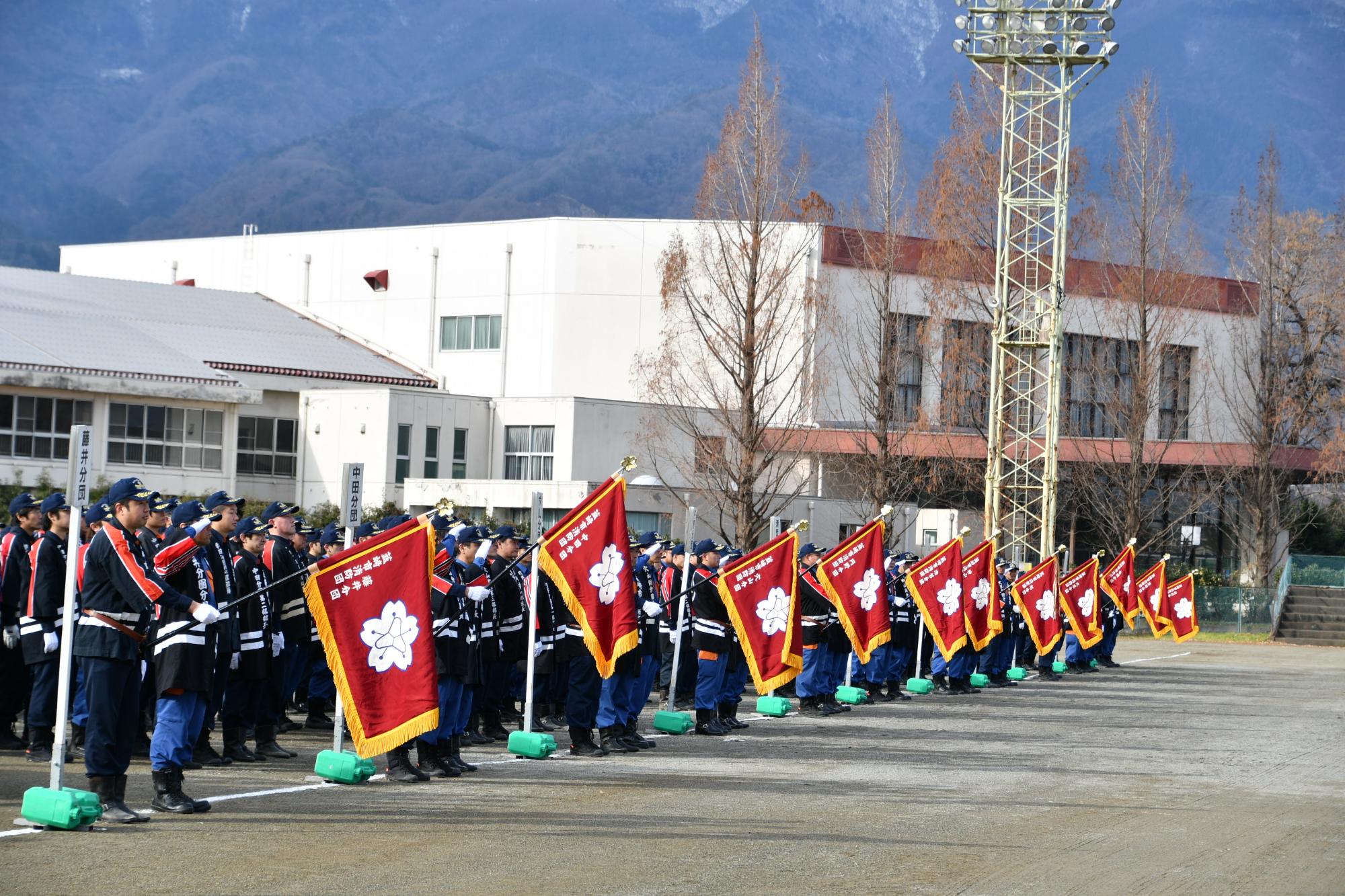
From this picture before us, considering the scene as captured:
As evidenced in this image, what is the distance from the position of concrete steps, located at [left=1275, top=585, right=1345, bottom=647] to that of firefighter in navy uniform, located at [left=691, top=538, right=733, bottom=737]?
29.5 meters

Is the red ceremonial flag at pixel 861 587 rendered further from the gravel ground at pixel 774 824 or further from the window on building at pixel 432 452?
the window on building at pixel 432 452

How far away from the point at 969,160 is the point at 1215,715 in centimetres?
2241

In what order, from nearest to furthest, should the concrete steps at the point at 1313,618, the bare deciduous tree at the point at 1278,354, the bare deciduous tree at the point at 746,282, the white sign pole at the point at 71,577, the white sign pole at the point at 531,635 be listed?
the white sign pole at the point at 71,577, the white sign pole at the point at 531,635, the bare deciduous tree at the point at 746,282, the concrete steps at the point at 1313,618, the bare deciduous tree at the point at 1278,354

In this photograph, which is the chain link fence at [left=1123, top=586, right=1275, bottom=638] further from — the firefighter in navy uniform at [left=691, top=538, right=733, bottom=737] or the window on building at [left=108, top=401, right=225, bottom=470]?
the firefighter in navy uniform at [left=691, top=538, right=733, bottom=737]

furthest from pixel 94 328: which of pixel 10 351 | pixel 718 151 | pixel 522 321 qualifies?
pixel 718 151

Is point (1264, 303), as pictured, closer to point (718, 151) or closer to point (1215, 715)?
point (718, 151)

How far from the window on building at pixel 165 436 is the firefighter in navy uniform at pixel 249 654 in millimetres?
28318

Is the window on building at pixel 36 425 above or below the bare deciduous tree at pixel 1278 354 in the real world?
below

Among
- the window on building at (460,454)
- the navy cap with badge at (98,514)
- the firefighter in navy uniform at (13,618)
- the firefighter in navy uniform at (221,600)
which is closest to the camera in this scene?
the navy cap with badge at (98,514)

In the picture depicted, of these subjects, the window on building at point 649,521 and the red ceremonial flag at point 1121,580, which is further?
the window on building at point 649,521

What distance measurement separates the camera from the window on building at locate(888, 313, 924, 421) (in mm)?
41031

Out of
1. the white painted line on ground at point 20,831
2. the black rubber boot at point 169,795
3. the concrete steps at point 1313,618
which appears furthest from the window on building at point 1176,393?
the white painted line on ground at point 20,831

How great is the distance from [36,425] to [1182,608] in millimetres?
26346

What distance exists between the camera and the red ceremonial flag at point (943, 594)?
2119 centimetres
